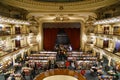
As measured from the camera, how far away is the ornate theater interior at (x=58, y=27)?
44.8 feet

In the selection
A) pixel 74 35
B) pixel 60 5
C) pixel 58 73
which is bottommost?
pixel 58 73

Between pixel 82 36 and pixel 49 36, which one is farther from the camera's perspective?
pixel 49 36

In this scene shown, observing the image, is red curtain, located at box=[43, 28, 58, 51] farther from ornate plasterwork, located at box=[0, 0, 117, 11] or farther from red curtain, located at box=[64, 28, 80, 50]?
ornate plasterwork, located at box=[0, 0, 117, 11]

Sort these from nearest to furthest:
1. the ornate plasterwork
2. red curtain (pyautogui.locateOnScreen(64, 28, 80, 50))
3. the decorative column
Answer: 1. the ornate plasterwork
2. the decorative column
3. red curtain (pyautogui.locateOnScreen(64, 28, 80, 50))

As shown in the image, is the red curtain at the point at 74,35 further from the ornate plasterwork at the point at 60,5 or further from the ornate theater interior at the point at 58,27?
the ornate plasterwork at the point at 60,5

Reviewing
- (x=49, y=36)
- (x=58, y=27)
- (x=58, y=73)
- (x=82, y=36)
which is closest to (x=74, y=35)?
(x=82, y=36)

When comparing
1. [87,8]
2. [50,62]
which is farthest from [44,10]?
[50,62]

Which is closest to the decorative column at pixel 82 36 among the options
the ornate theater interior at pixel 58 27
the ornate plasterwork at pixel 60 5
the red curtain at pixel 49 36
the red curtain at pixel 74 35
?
the ornate theater interior at pixel 58 27

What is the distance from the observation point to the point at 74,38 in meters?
28.6

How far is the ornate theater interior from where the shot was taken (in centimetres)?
1366

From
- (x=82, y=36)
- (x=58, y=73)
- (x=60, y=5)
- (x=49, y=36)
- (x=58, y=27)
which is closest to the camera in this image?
(x=58, y=73)

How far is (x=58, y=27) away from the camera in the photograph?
27.9 meters

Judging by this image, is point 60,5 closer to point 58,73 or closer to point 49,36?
point 58,73

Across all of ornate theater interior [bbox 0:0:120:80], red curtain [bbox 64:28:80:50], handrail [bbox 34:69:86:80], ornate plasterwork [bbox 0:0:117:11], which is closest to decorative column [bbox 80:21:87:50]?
ornate theater interior [bbox 0:0:120:80]
